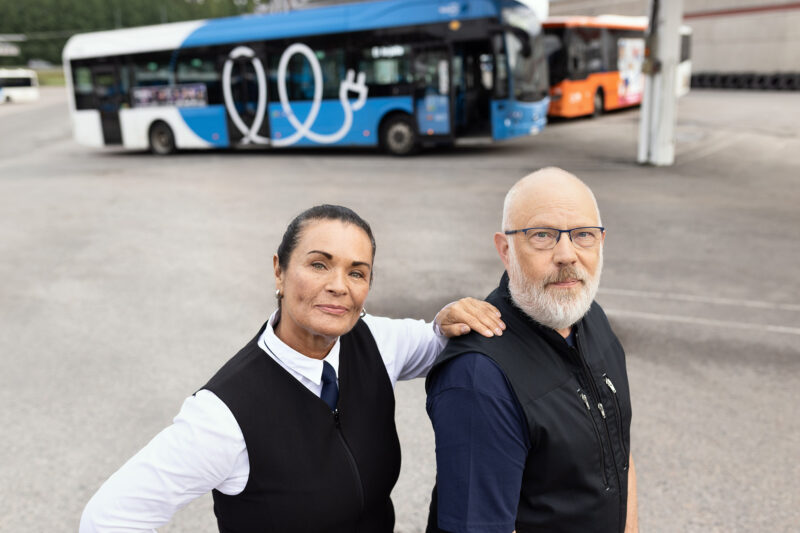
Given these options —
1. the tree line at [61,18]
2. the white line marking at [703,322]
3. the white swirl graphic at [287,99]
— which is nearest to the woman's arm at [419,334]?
the white line marking at [703,322]

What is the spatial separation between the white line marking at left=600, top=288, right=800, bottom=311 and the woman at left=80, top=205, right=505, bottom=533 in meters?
5.11

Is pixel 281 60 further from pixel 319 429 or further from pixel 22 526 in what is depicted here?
pixel 319 429

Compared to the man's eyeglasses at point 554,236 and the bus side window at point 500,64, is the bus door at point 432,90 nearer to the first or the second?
the bus side window at point 500,64

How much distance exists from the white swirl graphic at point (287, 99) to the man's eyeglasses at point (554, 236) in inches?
607

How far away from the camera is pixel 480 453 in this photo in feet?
5.85

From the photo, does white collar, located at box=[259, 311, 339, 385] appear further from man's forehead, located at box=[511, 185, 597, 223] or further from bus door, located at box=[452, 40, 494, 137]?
bus door, located at box=[452, 40, 494, 137]

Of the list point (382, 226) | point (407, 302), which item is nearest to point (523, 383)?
point (407, 302)

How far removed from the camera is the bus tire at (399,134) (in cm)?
1678

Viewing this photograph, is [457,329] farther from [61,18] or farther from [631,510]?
[61,18]

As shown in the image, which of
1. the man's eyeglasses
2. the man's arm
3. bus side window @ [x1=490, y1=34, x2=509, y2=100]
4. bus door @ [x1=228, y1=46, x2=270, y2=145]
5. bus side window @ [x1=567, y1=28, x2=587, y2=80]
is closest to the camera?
the man's eyeglasses

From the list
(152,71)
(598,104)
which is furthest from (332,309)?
(598,104)

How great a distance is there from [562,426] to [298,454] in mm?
714

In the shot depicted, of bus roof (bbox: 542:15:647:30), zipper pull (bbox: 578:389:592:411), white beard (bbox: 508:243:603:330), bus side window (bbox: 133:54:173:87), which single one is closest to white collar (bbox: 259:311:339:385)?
white beard (bbox: 508:243:603:330)

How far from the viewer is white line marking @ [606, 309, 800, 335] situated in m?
5.89
